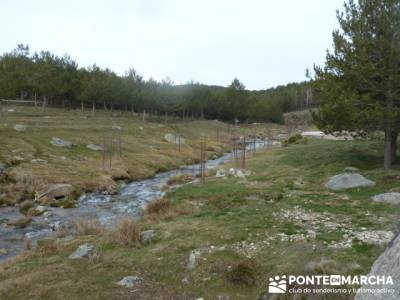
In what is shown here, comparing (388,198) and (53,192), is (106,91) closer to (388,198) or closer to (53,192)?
(53,192)

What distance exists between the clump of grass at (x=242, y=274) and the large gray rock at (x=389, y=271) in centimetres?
340

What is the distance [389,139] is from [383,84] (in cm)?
386

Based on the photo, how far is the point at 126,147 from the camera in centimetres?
5484

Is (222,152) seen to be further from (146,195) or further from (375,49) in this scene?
(375,49)

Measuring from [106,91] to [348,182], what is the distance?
70.5m

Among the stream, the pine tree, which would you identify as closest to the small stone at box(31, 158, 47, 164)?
the stream

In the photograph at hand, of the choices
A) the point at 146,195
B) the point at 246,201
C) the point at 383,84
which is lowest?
the point at 146,195

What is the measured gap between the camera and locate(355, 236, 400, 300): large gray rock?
21.6 feet

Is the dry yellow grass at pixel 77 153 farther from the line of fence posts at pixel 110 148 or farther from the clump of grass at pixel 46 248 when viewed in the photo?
the clump of grass at pixel 46 248

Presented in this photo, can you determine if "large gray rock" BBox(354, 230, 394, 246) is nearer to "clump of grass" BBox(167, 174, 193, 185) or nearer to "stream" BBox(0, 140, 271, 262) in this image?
"stream" BBox(0, 140, 271, 262)

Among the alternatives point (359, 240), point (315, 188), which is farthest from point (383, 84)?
point (359, 240)

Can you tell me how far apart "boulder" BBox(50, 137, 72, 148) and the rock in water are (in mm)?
36115

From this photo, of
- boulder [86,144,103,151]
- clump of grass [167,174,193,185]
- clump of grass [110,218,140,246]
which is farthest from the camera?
boulder [86,144,103,151]

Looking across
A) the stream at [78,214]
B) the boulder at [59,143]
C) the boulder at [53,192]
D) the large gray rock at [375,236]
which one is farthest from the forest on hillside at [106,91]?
the large gray rock at [375,236]
